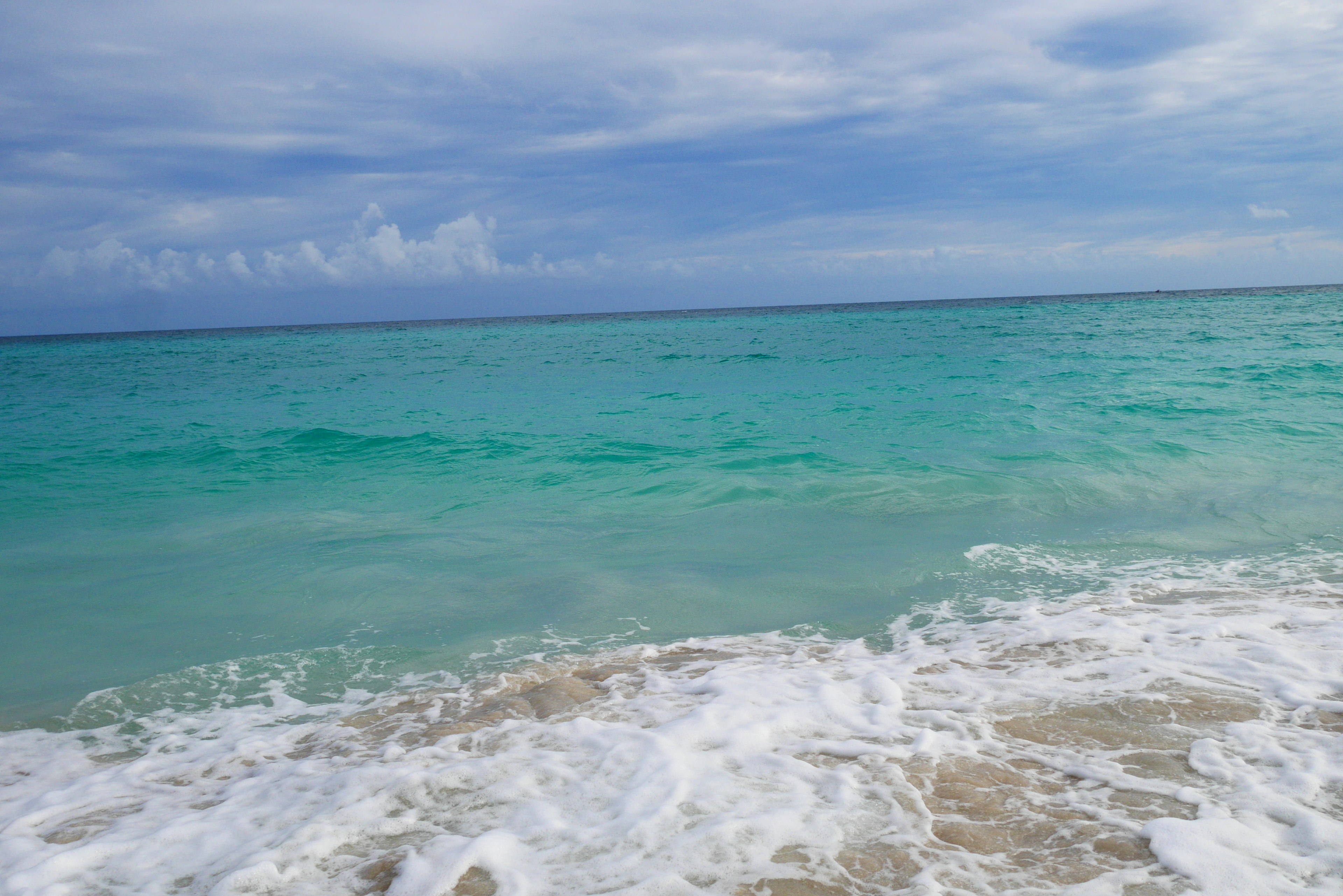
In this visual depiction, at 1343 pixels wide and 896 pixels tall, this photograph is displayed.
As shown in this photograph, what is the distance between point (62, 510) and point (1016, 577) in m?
11.8

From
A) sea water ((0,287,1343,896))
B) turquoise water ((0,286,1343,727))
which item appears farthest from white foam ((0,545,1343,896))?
turquoise water ((0,286,1343,727))

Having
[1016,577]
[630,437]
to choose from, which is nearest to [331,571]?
[1016,577]

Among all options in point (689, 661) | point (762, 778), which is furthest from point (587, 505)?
point (762, 778)

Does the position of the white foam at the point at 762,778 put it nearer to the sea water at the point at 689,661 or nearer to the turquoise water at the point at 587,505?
the sea water at the point at 689,661

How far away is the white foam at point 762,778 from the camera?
2.81 metres

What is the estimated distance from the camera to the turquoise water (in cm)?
611

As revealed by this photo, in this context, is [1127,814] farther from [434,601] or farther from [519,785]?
[434,601]

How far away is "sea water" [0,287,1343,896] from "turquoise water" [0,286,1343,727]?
0.24ft

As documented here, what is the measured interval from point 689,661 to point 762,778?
1693 millimetres

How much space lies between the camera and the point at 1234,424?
1342cm

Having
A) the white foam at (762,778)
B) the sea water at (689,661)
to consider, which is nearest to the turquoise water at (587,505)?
the sea water at (689,661)

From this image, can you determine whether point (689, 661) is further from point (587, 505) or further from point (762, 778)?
point (587, 505)

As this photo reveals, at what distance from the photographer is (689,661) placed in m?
5.12

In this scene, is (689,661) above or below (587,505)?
below
